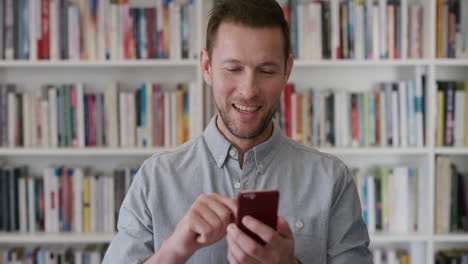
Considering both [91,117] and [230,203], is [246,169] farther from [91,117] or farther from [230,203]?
[91,117]

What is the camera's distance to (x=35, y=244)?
97.1 inches

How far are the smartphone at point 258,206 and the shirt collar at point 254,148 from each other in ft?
1.03

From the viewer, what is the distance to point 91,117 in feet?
7.47

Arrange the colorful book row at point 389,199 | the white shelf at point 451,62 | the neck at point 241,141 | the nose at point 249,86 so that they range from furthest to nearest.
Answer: the colorful book row at point 389,199, the white shelf at point 451,62, the neck at point 241,141, the nose at point 249,86

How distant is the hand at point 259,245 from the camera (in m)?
0.87

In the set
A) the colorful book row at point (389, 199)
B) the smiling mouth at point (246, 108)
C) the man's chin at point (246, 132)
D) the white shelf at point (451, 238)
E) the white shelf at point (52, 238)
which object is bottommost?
the white shelf at point (451, 238)

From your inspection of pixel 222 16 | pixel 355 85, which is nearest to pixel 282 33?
pixel 222 16

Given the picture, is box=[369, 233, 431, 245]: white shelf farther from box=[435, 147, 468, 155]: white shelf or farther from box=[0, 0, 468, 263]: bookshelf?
box=[435, 147, 468, 155]: white shelf

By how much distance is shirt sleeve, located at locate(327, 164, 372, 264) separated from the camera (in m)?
1.14

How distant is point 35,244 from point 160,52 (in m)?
1.17

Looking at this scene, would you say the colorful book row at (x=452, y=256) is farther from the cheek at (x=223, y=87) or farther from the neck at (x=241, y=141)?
the cheek at (x=223, y=87)

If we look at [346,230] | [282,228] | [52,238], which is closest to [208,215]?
[282,228]

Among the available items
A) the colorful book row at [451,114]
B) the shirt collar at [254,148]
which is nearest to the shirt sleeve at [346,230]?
the shirt collar at [254,148]

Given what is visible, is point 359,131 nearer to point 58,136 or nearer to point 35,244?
point 58,136
